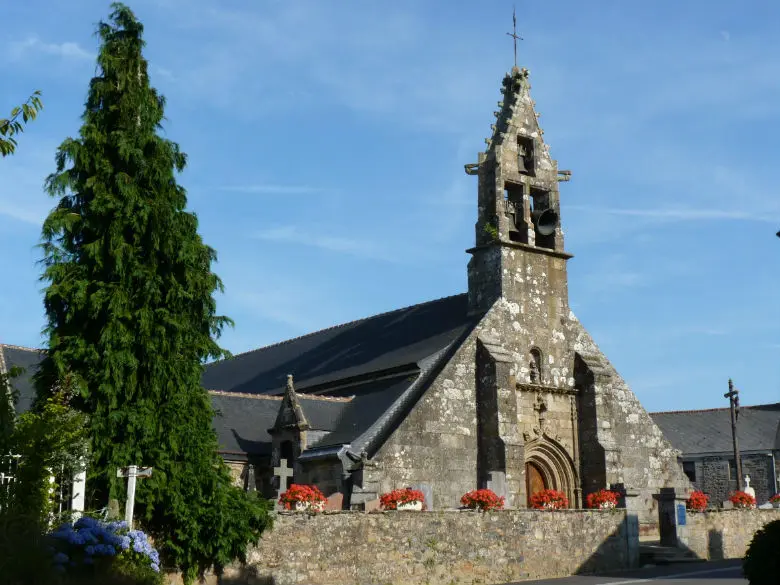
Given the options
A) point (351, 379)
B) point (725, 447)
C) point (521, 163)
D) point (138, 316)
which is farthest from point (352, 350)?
point (725, 447)

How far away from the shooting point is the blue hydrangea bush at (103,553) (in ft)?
36.9

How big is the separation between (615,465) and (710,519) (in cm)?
299

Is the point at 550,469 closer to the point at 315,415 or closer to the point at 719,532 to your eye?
the point at 719,532

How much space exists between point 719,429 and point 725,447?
170 cm

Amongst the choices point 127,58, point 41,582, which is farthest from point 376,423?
point 41,582

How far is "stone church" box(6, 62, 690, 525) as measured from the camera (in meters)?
24.3

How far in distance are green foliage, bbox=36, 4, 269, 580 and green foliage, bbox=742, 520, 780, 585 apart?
7.75m

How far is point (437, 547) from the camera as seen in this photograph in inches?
728

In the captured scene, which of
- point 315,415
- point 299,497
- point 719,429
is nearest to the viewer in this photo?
point 299,497

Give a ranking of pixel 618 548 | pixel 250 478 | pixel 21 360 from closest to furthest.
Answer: pixel 618 548 → pixel 250 478 → pixel 21 360

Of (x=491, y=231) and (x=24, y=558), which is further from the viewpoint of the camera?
(x=491, y=231)

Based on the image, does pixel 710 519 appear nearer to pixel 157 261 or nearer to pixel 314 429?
pixel 314 429

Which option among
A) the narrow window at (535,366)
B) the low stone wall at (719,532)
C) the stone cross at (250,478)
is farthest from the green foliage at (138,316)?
the low stone wall at (719,532)

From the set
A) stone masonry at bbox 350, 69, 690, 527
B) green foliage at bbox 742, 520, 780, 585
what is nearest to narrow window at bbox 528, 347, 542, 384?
stone masonry at bbox 350, 69, 690, 527
